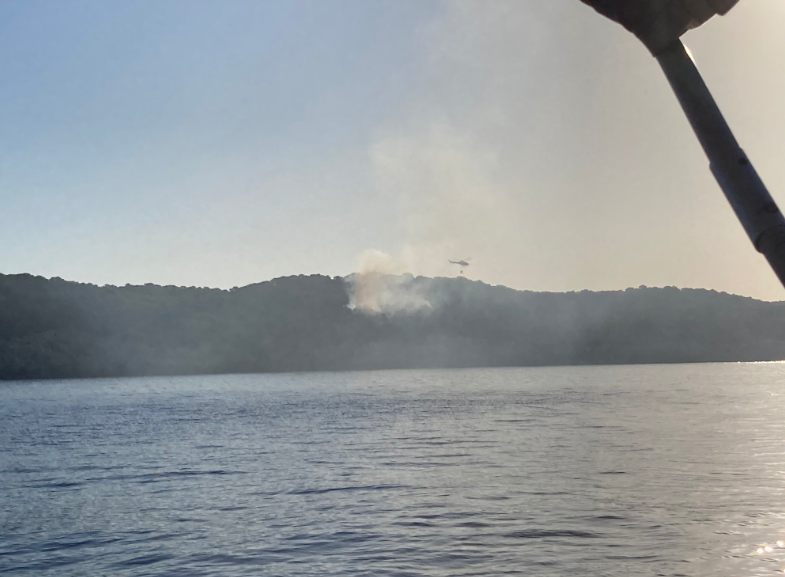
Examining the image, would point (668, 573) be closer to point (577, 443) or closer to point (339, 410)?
point (577, 443)

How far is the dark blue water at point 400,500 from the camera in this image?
24438mm

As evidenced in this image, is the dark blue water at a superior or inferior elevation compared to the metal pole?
inferior

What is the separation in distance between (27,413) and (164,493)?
3394 inches

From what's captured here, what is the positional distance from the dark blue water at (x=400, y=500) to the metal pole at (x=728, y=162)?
71.4ft

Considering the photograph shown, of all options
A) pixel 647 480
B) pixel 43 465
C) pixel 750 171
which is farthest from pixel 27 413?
pixel 750 171

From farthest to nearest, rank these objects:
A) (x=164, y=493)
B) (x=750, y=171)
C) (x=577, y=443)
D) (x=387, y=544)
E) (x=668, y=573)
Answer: (x=577, y=443) < (x=164, y=493) < (x=387, y=544) < (x=668, y=573) < (x=750, y=171)

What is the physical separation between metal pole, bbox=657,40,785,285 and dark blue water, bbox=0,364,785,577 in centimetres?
2176

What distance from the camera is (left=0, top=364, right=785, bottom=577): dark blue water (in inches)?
962

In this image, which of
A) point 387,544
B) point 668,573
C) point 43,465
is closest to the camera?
point 668,573

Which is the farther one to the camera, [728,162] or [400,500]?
[400,500]

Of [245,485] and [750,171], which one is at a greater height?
[750,171]

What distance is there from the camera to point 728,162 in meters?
2.75

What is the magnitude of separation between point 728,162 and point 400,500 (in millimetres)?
33868

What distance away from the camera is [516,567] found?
2302 centimetres
